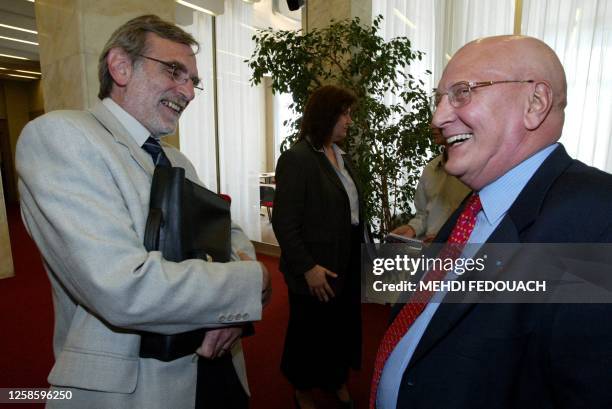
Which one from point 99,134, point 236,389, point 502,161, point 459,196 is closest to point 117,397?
point 236,389

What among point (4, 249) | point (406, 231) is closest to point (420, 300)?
point (406, 231)

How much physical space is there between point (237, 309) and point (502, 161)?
76 centimetres

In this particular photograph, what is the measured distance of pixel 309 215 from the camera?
202 cm

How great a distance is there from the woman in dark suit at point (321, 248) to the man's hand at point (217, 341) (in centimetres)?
92

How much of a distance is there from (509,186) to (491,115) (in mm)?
176

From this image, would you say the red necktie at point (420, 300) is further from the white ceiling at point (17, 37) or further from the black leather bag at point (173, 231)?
the white ceiling at point (17, 37)

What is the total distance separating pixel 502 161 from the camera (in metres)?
0.93

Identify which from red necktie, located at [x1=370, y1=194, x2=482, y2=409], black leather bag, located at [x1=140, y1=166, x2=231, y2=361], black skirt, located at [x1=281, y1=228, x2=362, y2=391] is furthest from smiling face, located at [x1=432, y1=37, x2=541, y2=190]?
black skirt, located at [x1=281, y1=228, x2=362, y2=391]

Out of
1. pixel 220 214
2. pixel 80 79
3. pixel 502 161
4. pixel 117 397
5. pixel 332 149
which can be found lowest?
pixel 117 397

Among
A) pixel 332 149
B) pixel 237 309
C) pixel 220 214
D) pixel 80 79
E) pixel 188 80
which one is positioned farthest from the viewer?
pixel 80 79

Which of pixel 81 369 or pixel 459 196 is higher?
pixel 459 196

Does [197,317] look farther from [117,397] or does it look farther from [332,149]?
[332,149]

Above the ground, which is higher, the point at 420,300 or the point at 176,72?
the point at 176,72

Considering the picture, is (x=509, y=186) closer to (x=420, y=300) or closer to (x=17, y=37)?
(x=420, y=300)
